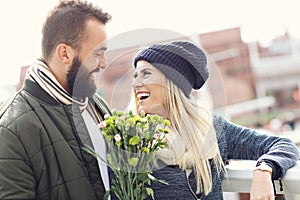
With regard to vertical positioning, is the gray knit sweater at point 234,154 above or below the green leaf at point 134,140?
below

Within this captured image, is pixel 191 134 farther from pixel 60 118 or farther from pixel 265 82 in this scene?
pixel 265 82

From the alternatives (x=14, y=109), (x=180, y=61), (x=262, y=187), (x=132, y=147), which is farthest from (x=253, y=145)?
(x=14, y=109)

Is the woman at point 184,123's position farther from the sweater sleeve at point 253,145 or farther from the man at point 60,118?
the man at point 60,118

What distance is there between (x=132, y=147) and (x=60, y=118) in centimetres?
23

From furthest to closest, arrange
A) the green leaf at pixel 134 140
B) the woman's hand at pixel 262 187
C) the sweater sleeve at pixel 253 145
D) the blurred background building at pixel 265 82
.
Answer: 1. the blurred background building at pixel 265 82
2. the sweater sleeve at pixel 253 145
3. the woman's hand at pixel 262 187
4. the green leaf at pixel 134 140

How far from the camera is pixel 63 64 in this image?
1144mm

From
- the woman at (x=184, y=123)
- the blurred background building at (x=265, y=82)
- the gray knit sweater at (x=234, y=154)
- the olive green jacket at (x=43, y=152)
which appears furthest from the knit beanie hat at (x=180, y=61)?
the blurred background building at (x=265, y=82)

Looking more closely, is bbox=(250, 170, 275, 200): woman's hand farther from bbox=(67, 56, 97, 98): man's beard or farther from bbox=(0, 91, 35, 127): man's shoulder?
bbox=(0, 91, 35, 127): man's shoulder

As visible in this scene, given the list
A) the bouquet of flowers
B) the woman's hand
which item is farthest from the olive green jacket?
the woman's hand

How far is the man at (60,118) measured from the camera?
1.02m

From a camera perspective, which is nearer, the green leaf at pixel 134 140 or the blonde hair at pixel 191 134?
the green leaf at pixel 134 140

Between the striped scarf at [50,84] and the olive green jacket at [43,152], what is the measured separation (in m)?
0.01

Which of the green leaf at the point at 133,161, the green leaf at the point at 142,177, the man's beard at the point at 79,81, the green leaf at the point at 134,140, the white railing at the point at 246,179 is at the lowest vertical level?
the white railing at the point at 246,179

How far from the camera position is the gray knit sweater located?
1.13 metres
